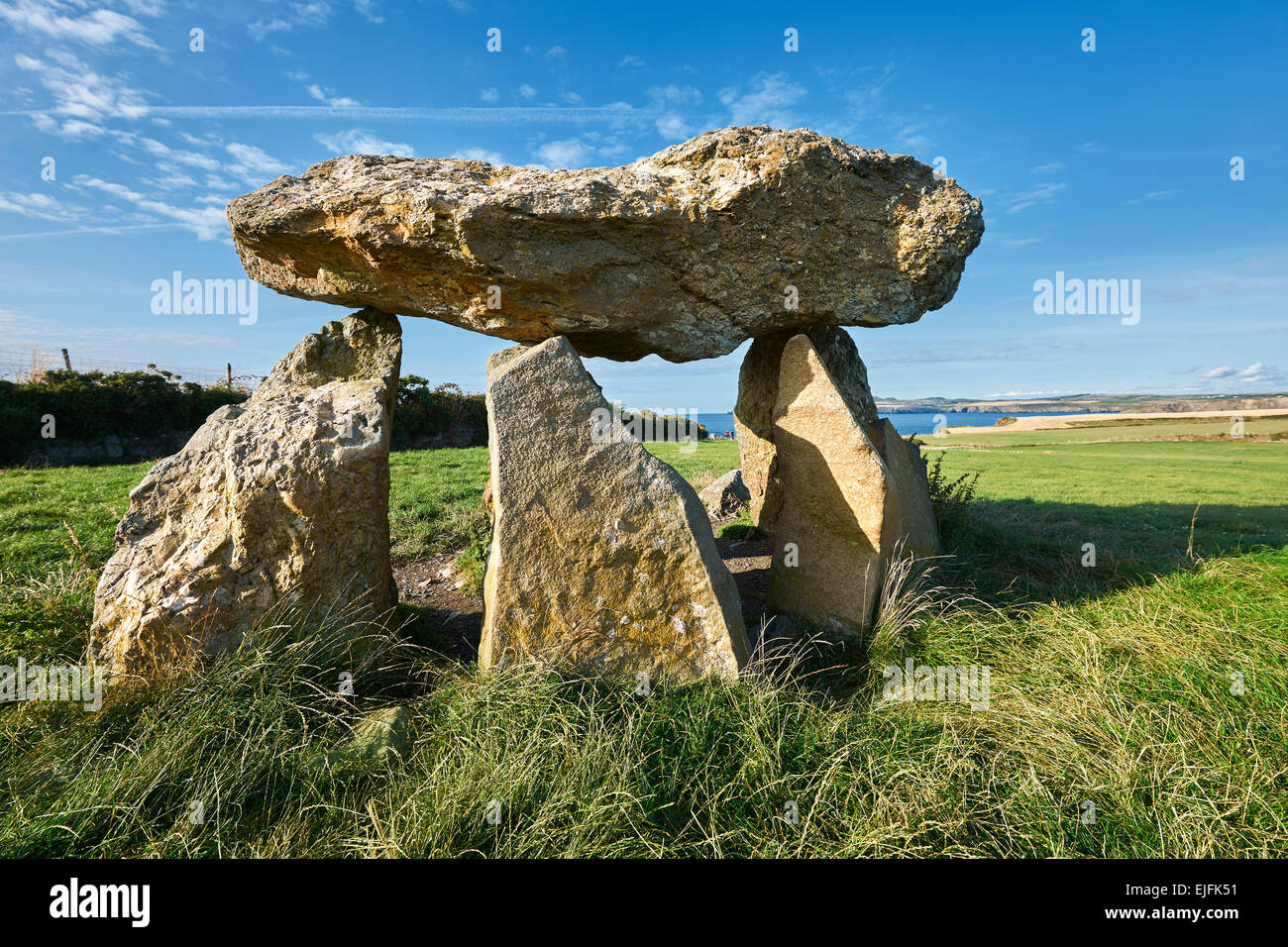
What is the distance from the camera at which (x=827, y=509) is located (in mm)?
5883

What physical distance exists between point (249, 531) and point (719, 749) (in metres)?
3.67

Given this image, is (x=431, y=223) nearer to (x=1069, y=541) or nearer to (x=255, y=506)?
(x=255, y=506)

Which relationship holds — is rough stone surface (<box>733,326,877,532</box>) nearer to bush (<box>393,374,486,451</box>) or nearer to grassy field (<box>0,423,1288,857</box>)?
grassy field (<box>0,423,1288,857</box>)

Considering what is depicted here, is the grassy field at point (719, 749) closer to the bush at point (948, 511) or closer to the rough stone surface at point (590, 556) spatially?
the rough stone surface at point (590, 556)

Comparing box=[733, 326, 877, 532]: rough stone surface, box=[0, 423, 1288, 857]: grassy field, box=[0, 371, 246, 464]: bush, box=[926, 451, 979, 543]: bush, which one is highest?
box=[0, 371, 246, 464]: bush

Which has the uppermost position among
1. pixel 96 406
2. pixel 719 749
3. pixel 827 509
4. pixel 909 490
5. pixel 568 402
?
pixel 96 406

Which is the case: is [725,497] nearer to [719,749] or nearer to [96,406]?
[719,749]

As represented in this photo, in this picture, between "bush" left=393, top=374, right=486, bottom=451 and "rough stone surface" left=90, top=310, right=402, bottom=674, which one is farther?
"bush" left=393, top=374, right=486, bottom=451

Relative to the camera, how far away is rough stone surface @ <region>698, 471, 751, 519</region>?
10953 millimetres

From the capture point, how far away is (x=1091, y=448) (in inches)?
1190

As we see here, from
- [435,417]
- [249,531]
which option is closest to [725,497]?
[249,531]

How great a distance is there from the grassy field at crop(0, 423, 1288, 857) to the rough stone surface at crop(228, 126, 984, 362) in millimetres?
2868

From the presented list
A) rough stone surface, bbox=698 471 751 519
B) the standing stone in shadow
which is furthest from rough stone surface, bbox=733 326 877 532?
rough stone surface, bbox=698 471 751 519
